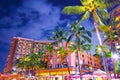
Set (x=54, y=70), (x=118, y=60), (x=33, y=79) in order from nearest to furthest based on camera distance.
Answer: (x=118, y=60) < (x=33, y=79) < (x=54, y=70)

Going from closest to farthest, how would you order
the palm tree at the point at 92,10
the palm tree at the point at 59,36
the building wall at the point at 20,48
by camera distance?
1. the palm tree at the point at 92,10
2. the palm tree at the point at 59,36
3. the building wall at the point at 20,48

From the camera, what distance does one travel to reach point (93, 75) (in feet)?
148

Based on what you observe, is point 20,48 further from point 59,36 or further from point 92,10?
point 92,10

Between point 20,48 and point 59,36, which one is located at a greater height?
point 20,48

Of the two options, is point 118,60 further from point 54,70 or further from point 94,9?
point 54,70

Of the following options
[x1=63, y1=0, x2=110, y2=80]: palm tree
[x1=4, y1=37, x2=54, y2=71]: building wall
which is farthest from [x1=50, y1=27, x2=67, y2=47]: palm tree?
[x1=4, y1=37, x2=54, y2=71]: building wall

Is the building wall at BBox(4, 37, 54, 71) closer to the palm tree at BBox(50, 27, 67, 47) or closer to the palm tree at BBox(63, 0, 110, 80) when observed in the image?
the palm tree at BBox(50, 27, 67, 47)

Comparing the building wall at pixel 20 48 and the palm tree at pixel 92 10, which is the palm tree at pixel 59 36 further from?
the building wall at pixel 20 48

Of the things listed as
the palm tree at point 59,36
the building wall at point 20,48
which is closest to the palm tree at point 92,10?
the palm tree at point 59,36

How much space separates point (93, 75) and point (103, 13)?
652 inches

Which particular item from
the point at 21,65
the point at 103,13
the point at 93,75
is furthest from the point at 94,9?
the point at 21,65

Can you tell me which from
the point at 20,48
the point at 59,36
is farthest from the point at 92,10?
the point at 20,48

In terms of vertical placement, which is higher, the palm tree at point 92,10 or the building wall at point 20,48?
the building wall at point 20,48

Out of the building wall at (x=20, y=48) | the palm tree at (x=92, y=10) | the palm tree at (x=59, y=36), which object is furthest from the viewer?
the building wall at (x=20, y=48)
